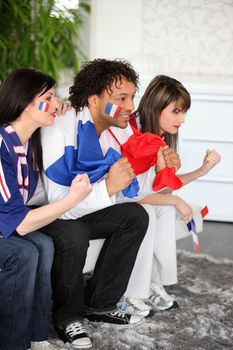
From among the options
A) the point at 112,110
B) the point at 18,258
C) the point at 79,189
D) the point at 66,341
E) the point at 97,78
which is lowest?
the point at 66,341

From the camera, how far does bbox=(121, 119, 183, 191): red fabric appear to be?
2350 mm

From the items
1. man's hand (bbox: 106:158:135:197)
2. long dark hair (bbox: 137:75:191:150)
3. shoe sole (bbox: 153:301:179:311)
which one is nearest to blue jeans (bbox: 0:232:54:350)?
man's hand (bbox: 106:158:135:197)

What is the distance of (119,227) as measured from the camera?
236 cm

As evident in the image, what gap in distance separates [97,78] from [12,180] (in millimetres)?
544

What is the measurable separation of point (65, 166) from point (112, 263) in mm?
414

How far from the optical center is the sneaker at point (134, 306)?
8.07 feet

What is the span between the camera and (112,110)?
7.65ft

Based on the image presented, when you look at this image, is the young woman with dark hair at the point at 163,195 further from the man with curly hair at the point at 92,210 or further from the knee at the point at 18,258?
the knee at the point at 18,258

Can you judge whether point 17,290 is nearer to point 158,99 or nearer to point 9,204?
point 9,204

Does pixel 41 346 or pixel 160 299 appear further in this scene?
pixel 160 299

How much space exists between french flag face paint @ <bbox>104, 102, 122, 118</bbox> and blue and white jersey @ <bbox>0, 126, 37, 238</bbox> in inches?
13.7

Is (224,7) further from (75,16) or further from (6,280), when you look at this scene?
(6,280)

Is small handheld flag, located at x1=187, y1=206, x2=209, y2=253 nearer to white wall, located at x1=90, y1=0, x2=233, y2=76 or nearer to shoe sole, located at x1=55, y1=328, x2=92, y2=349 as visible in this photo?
shoe sole, located at x1=55, y1=328, x2=92, y2=349

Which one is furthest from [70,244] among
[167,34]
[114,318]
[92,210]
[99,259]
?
[167,34]
